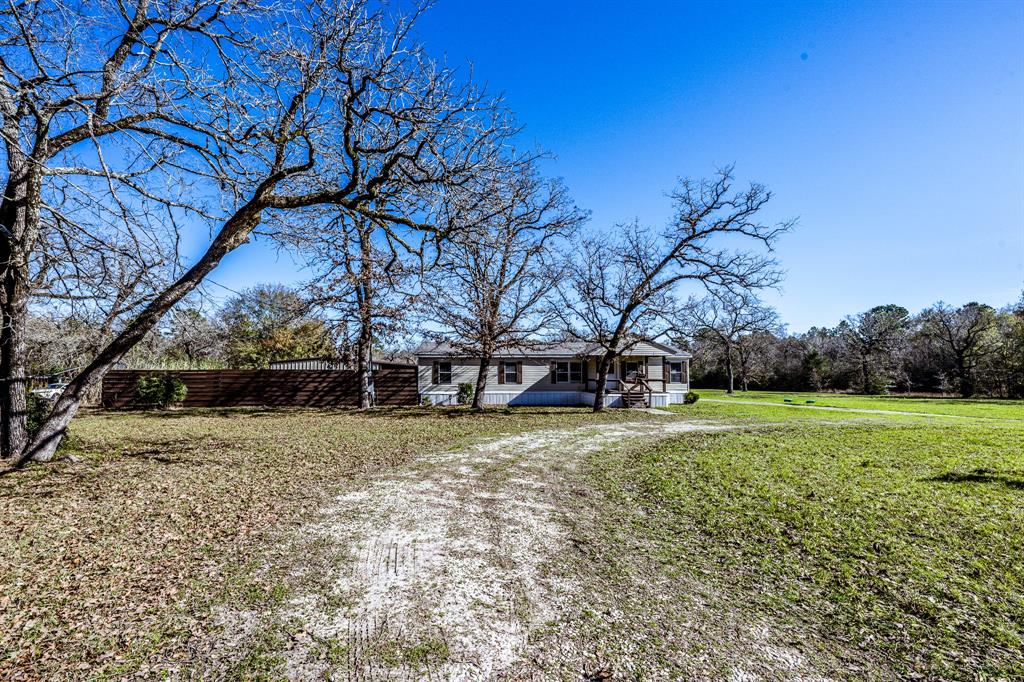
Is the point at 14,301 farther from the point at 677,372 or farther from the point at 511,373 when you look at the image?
the point at 677,372

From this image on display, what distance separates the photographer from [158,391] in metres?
18.3

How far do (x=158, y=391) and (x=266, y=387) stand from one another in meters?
4.00

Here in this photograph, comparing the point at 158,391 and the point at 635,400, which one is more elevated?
the point at 158,391

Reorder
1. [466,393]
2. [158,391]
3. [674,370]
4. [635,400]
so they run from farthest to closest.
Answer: [674,370] < [635,400] < [466,393] < [158,391]

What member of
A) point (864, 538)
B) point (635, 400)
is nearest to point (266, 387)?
point (635, 400)

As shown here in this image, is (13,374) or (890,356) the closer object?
(13,374)

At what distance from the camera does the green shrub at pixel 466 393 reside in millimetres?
21453

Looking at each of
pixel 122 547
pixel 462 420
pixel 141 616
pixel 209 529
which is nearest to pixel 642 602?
pixel 141 616

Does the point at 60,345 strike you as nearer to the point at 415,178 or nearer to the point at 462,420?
the point at 415,178

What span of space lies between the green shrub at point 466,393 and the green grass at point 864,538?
13164 mm

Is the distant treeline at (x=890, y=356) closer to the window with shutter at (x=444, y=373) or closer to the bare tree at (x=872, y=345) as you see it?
the bare tree at (x=872, y=345)

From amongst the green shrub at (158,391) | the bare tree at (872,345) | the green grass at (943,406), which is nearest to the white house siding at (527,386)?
the green grass at (943,406)

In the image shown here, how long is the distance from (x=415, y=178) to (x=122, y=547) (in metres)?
6.11

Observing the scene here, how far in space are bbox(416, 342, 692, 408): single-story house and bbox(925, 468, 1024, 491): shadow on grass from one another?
14.8 meters
